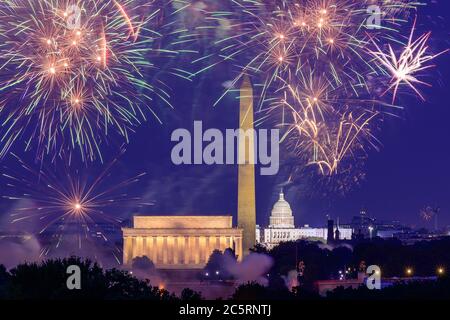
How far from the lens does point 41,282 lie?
232ft

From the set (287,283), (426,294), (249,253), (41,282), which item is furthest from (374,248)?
(41,282)

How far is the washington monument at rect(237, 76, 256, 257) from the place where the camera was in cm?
14300

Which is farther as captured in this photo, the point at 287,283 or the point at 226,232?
the point at 226,232

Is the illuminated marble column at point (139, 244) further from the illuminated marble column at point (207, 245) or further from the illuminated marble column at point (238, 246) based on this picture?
the illuminated marble column at point (238, 246)

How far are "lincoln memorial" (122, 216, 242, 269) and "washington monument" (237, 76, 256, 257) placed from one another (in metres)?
15.5

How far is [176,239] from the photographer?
580 feet

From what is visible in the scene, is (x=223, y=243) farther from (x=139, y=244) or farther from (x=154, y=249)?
(x=139, y=244)

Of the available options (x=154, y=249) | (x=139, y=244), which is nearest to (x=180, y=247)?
(x=154, y=249)

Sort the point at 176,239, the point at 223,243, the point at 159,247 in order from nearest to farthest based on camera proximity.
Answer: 1. the point at 223,243
2. the point at 176,239
3. the point at 159,247

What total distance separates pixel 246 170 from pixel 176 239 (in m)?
31.8
